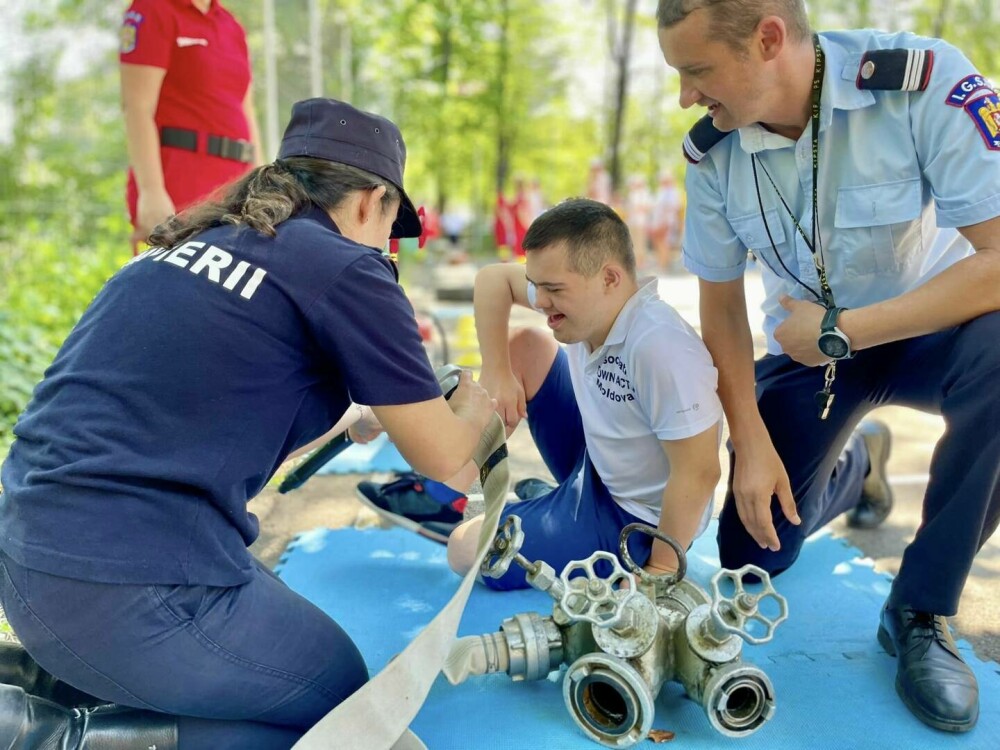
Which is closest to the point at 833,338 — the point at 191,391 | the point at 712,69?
the point at 712,69

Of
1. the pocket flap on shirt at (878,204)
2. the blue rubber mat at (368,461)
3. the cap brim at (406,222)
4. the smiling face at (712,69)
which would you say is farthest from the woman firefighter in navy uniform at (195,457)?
the blue rubber mat at (368,461)

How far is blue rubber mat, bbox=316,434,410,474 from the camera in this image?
3.96 metres

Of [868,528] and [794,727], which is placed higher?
[794,727]

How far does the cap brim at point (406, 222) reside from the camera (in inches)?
79.1

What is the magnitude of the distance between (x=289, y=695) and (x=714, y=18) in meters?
1.74

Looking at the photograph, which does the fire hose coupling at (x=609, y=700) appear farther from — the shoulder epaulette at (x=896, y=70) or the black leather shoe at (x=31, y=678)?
the shoulder epaulette at (x=896, y=70)

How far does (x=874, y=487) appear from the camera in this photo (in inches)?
128

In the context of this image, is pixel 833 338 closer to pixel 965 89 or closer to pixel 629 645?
pixel 965 89

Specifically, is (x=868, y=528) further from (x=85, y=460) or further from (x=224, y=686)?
(x=85, y=460)

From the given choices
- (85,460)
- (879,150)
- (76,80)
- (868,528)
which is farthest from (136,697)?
(76,80)

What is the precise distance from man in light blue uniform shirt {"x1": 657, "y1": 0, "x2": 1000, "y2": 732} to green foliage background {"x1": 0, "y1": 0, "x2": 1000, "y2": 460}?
3.24 metres

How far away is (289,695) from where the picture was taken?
1719mm

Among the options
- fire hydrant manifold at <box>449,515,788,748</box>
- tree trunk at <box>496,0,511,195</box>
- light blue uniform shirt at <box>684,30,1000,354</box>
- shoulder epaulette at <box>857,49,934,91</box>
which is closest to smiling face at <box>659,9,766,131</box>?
light blue uniform shirt at <box>684,30,1000,354</box>

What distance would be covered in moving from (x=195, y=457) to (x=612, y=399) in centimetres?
127
